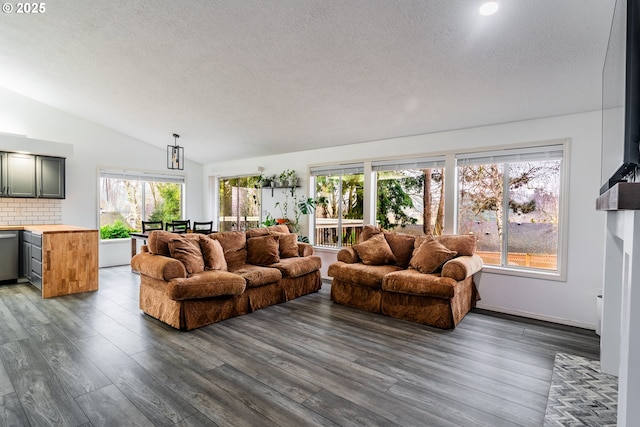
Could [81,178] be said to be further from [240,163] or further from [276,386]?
[276,386]

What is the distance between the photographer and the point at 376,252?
439 centimetres

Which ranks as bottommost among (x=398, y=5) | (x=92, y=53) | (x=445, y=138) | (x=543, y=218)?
(x=543, y=218)

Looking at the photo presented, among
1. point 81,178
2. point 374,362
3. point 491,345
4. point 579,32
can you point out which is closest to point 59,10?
point 81,178

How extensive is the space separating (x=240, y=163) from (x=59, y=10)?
14.1 ft

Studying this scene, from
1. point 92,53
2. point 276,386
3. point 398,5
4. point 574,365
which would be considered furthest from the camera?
point 92,53

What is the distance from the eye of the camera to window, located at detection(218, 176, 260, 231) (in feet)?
23.7

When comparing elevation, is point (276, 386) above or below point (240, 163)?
below

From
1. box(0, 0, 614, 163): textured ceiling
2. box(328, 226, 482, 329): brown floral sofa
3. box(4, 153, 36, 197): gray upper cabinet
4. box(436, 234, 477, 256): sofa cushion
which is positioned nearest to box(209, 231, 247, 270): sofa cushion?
box(328, 226, 482, 329): brown floral sofa

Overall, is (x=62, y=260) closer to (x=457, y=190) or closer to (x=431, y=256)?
(x=431, y=256)

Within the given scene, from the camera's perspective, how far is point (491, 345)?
9.89ft

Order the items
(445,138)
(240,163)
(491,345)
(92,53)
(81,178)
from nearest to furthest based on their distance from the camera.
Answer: (491,345) → (92,53) → (445,138) → (81,178) → (240,163)

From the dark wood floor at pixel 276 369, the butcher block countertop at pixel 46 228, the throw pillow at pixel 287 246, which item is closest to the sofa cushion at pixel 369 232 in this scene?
the throw pillow at pixel 287 246

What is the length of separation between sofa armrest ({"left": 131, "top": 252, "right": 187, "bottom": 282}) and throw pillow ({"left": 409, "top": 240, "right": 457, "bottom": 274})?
106 inches

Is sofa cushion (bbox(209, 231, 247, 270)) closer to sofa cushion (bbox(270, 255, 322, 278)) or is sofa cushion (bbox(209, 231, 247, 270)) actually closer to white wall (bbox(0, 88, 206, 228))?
sofa cushion (bbox(270, 255, 322, 278))
